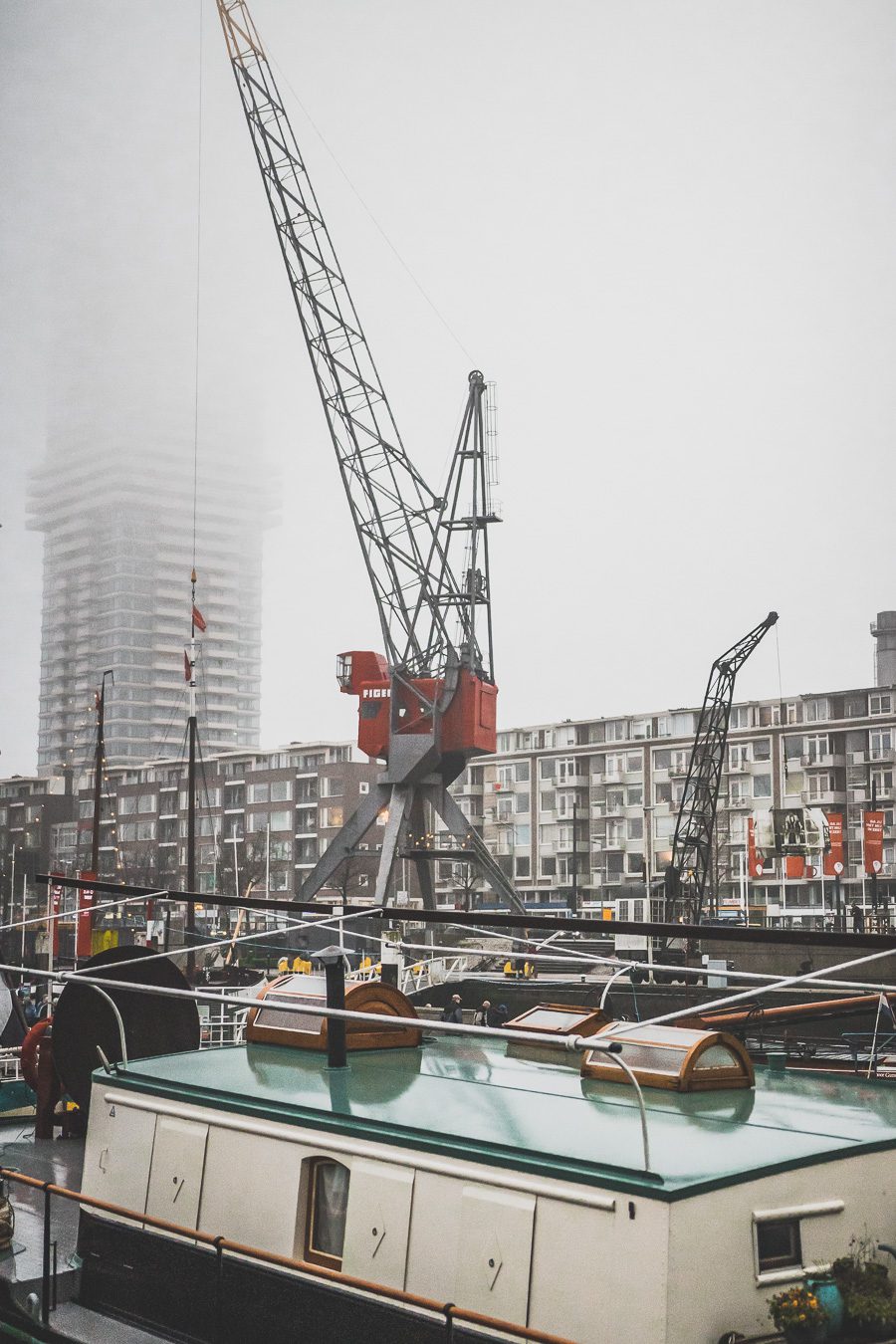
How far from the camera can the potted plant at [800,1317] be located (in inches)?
246

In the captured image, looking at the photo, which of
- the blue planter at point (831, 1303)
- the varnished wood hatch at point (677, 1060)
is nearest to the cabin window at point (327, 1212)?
the varnished wood hatch at point (677, 1060)

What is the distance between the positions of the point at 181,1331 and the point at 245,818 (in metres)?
113

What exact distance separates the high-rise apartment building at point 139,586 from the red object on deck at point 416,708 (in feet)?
378

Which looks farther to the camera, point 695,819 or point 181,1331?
point 695,819

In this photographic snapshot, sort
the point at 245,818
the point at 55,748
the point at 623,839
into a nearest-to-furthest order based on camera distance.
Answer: the point at 623,839 → the point at 245,818 → the point at 55,748

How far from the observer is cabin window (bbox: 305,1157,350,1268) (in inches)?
316

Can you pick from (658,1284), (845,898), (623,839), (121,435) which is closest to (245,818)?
(623,839)

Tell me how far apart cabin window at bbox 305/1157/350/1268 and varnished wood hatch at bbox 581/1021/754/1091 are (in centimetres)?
184

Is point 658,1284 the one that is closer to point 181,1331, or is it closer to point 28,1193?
point 181,1331

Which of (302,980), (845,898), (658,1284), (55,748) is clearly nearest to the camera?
(658,1284)

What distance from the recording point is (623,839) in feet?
312

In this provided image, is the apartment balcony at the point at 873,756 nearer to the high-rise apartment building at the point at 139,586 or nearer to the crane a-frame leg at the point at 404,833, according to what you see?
the crane a-frame leg at the point at 404,833

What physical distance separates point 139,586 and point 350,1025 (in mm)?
181246

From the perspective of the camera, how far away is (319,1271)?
24.6 feet
